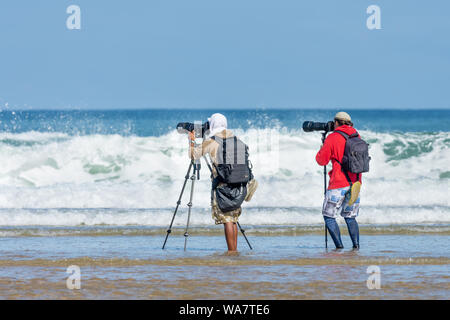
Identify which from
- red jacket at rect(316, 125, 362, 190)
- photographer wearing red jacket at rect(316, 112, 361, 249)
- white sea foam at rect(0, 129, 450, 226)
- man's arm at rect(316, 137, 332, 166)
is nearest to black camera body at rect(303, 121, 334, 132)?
photographer wearing red jacket at rect(316, 112, 361, 249)

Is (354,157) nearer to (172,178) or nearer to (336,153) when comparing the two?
(336,153)

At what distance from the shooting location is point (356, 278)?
7.03 m

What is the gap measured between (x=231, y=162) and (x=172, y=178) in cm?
1356

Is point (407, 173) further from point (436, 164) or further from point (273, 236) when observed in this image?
point (273, 236)

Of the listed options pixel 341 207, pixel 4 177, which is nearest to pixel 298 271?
pixel 341 207

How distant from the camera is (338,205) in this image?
8.59 m

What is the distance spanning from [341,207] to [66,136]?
20444mm

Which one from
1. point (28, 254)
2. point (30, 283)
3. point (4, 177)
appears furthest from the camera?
point (4, 177)

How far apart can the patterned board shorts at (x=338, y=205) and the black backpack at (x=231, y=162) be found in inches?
37.5

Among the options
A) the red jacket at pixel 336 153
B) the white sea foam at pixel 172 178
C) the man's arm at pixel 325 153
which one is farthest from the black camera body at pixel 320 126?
the white sea foam at pixel 172 178

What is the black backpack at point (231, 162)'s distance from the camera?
26.9 ft

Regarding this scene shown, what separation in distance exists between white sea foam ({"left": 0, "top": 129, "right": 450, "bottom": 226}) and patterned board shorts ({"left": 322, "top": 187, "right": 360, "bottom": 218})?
4.42 m
